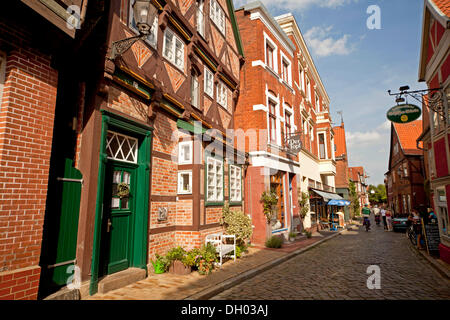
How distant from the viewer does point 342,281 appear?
20.5 ft

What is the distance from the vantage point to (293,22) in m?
16.9

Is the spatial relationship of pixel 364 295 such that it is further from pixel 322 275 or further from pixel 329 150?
pixel 329 150

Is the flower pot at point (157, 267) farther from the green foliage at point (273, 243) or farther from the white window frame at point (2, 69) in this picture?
the green foliage at point (273, 243)

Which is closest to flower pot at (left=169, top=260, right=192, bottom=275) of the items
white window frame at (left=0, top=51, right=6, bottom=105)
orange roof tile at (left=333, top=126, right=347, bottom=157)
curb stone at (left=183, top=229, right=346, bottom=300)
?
curb stone at (left=183, top=229, right=346, bottom=300)

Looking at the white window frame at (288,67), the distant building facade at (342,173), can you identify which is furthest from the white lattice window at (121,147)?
the distant building facade at (342,173)

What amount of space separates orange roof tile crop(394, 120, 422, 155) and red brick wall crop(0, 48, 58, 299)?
30.2 m

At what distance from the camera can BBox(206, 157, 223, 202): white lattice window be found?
8.22 m

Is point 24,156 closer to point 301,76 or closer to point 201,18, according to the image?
point 201,18

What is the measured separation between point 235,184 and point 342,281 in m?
5.29

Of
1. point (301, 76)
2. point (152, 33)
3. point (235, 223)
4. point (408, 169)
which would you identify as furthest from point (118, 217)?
point (408, 169)

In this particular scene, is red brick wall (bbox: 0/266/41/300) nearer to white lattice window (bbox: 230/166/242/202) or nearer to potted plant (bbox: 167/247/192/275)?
potted plant (bbox: 167/247/192/275)

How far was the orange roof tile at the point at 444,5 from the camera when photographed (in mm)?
7697
